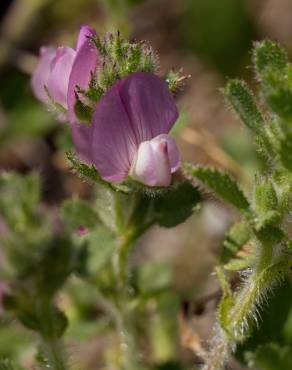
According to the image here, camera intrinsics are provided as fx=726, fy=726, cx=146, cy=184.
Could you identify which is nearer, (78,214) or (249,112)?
(249,112)

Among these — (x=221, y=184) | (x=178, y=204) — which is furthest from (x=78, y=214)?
(x=221, y=184)

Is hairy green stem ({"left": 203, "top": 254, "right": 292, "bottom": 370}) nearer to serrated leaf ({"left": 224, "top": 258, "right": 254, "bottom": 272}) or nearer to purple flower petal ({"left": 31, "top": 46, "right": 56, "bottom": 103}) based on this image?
serrated leaf ({"left": 224, "top": 258, "right": 254, "bottom": 272})

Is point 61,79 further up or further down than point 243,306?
further up

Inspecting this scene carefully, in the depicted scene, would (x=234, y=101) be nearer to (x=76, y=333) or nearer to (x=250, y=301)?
(x=250, y=301)

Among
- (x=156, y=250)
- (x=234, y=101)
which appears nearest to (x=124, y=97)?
(x=234, y=101)

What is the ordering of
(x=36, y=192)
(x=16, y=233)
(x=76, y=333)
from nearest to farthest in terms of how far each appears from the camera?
(x=16, y=233) → (x=36, y=192) → (x=76, y=333)

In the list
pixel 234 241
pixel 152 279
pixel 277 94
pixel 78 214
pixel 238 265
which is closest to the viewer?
pixel 277 94

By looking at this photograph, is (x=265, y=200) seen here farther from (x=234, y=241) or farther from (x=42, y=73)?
(x=42, y=73)
